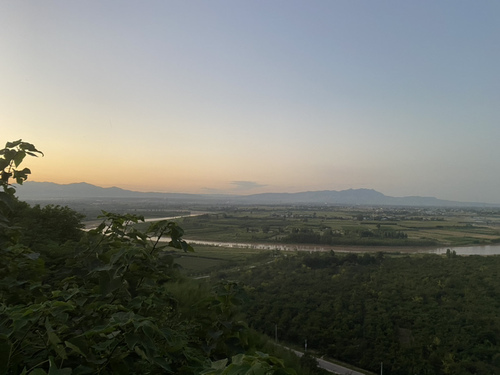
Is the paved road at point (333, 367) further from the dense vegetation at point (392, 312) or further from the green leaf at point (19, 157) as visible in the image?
the green leaf at point (19, 157)

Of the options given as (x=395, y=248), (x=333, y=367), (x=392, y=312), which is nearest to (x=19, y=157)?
(x=333, y=367)

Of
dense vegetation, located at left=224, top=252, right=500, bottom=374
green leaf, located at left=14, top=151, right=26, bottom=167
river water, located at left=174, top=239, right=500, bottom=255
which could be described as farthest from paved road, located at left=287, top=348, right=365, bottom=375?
green leaf, located at left=14, top=151, right=26, bottom=167

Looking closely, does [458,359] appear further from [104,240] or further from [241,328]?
[104,240]

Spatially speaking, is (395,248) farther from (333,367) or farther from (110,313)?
(110,313)

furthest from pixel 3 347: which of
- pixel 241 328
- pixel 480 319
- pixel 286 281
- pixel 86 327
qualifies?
pixel 286 281

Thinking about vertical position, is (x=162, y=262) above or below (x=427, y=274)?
above

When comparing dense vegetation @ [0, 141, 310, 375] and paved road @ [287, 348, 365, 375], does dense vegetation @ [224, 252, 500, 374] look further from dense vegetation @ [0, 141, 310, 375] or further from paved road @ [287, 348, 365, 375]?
dense vegetation @ [0, 141, 310, 375]
